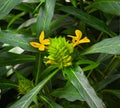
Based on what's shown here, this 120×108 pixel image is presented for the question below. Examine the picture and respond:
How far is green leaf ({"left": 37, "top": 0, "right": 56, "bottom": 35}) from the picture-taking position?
93 cm

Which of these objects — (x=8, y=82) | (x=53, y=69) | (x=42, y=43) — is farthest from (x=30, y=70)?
(x=42, y=43)

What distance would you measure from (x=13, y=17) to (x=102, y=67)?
1.24ft

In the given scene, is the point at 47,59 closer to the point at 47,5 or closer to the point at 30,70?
the point at 47,5

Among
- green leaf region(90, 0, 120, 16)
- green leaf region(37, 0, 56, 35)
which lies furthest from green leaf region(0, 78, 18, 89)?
green leaf region(90, 0, 120, 16)

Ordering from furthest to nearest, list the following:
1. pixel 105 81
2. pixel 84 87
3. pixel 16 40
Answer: pixel 105 81, pixel 16 40, pixel 84 87

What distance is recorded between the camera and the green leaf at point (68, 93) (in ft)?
3.14

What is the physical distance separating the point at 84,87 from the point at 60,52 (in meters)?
0.11

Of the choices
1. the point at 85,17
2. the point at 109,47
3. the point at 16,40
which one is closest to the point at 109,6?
the point at 85,17

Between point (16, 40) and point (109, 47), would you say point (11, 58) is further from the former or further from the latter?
point (109, 47)

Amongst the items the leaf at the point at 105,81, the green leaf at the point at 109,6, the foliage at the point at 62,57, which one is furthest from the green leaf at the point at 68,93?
the green leaf at the point at 109,6

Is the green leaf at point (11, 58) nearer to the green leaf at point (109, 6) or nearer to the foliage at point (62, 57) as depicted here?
the foliage at point (62, 57)

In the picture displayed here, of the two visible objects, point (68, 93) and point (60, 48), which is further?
point (68, 93)

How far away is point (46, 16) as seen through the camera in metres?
0.94

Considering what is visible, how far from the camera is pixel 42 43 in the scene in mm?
845
